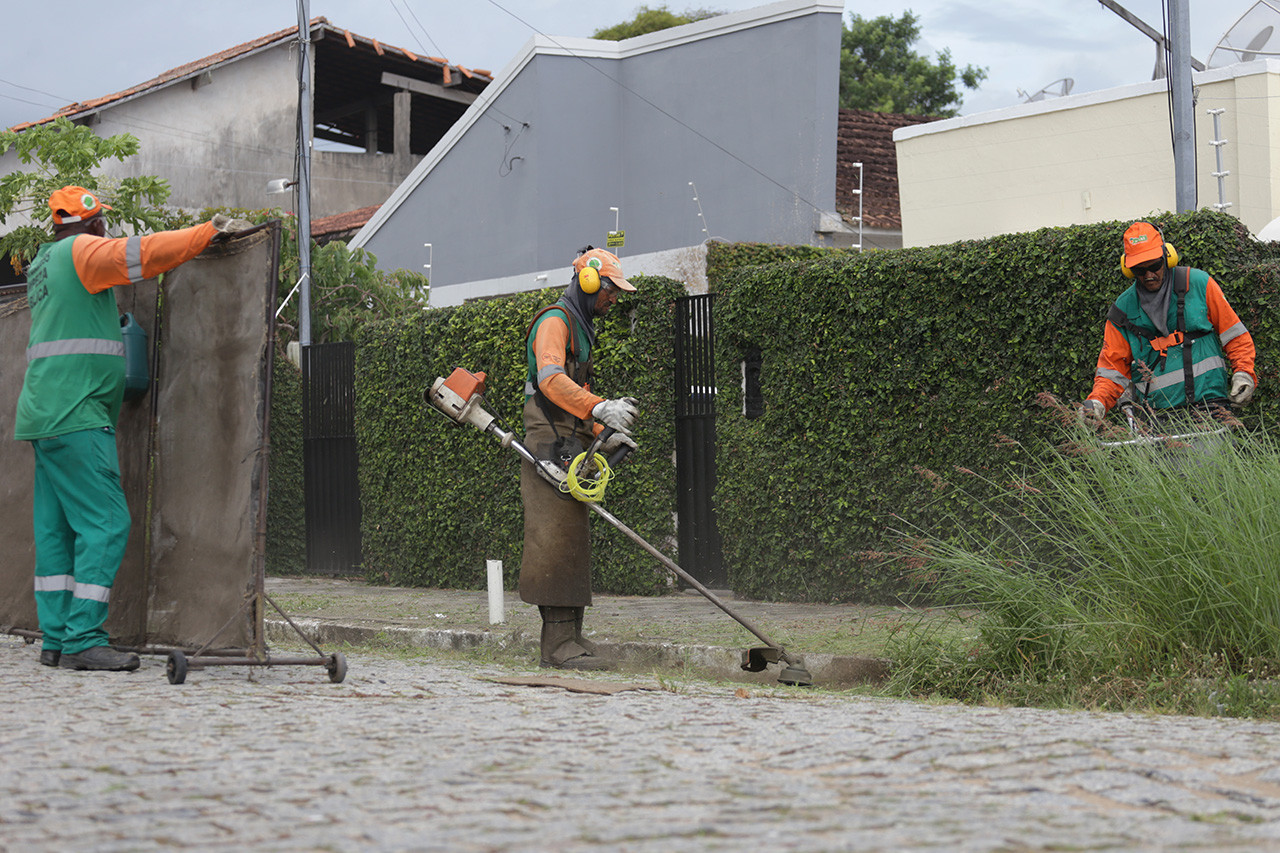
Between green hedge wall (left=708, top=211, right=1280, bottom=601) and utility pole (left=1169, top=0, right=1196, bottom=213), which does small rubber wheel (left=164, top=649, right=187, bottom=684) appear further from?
utility pole (left=1169, top=0, right=1196, bottom=213)

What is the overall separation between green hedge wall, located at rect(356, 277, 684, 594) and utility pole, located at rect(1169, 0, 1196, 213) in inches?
150

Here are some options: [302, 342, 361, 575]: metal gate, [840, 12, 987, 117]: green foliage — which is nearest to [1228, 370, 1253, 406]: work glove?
[302, 342, 361, 575]: metal gate

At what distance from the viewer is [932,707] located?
4.89m

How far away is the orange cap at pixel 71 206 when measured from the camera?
621 centimetres

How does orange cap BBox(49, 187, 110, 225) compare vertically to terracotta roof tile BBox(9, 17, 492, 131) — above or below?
below

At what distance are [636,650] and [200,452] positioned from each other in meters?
2.47

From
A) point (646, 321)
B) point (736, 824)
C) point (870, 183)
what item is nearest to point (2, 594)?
point (646, 321)

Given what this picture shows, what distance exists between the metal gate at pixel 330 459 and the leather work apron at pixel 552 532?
5911 mm

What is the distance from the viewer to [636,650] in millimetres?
7059

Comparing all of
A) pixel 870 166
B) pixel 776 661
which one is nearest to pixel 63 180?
pixel 776 661

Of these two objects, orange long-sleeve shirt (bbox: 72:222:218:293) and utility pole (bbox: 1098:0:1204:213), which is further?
utility pole (bbox: 1098:0:1204:213)

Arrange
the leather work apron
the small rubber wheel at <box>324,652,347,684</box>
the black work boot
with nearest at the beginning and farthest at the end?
the small rubber wheel at <box>324,652,347,684</box>, the black work boot, the leather work apron

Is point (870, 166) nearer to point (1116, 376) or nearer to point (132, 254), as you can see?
point (1116, 376)

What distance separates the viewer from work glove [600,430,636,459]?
652cm
